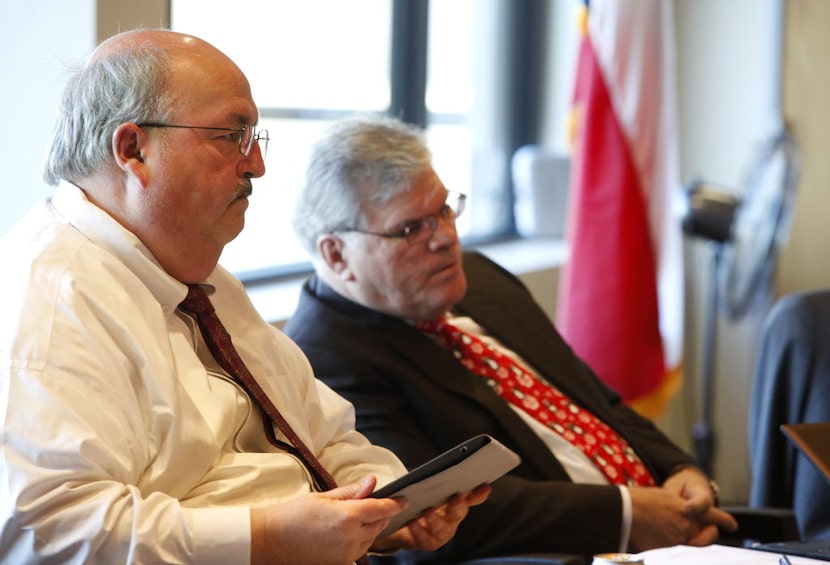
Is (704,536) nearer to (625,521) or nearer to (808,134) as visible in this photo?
Result: (625,521)

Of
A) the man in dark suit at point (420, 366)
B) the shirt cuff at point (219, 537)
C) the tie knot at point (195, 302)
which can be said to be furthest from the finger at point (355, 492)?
the man in dark suit at point (420, 366)

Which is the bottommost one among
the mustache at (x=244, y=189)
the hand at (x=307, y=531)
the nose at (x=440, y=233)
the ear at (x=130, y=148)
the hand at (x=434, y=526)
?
the hand at (x=434, y=526)

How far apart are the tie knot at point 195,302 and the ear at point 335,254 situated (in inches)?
24.6

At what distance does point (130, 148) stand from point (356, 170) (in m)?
0.76

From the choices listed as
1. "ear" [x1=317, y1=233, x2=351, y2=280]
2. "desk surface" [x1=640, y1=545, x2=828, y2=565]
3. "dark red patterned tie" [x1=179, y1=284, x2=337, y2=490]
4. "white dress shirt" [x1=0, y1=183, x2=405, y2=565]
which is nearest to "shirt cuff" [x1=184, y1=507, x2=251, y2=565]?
"white dress shirt" [x1=0, y1=183, x2=405, y2=565]

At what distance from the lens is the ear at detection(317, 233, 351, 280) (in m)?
2.27

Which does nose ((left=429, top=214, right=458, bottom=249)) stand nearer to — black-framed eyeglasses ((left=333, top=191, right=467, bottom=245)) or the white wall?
black-framed eyeglasses ((left=333, top=191, right=467, bottom=245))

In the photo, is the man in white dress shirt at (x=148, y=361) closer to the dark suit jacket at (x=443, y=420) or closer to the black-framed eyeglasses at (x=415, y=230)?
the dark suit jacket at (x=443, y=420)

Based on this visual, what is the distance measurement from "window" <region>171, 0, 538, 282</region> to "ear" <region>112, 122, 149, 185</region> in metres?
→ 1.28

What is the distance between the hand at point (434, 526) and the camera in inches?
66.7

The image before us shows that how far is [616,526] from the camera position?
7.02 ft

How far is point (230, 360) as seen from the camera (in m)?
1.65

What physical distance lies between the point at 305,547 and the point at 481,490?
395mm

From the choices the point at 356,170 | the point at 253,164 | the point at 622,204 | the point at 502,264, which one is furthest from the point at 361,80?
the point at 253,164
